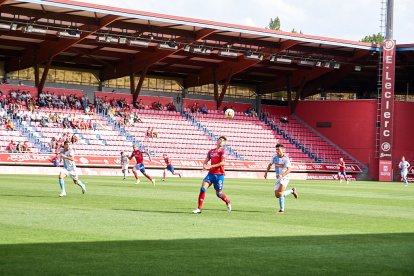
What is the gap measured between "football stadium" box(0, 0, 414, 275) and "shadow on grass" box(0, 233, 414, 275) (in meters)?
2.39

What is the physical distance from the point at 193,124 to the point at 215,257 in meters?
55.3

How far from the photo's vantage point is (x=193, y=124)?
6762cm

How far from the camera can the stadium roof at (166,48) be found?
2072 inches

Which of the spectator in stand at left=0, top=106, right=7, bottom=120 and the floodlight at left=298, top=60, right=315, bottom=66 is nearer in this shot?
the spectator in stand at left=0, top=106, right=7, bottom=120

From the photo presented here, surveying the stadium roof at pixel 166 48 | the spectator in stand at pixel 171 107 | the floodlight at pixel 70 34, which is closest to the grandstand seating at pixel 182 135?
the spectator in stand at pixel 171 107

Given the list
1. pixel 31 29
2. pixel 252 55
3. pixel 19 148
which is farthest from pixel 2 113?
pixel 252 55

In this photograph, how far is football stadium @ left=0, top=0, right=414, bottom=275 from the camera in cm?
2219

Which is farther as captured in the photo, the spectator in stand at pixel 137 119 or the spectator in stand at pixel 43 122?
the spectator in stand at pixel 137 119

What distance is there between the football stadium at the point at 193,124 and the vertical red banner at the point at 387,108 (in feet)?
0.37

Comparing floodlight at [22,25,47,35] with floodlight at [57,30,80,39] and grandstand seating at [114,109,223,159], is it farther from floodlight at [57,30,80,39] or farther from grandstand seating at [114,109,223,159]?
grandstand seating at [114,109,223,159]

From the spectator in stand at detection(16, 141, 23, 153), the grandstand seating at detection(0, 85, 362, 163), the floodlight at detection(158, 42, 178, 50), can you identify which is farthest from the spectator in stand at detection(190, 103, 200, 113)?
the spectator in stand at detection(16, 141, 23, 153)

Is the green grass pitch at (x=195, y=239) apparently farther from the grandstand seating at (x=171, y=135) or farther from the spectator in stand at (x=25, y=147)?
the grandstand seating at (x=171, y=135)

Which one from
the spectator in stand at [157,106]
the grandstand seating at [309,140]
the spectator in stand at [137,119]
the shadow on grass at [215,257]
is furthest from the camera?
the grandstand seating at [309,140]

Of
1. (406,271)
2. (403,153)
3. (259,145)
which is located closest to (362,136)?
A: (403,153)
